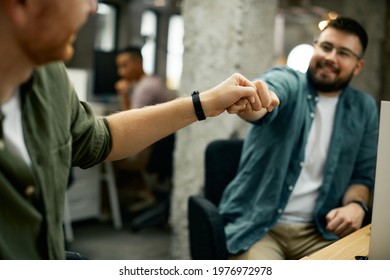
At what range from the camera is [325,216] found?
2.04m

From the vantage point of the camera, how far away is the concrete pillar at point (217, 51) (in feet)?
9.18

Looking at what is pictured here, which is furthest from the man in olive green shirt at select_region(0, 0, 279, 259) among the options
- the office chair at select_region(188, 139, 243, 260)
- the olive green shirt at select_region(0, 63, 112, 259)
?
the office chair at select_region(188, 139, 243, 260)

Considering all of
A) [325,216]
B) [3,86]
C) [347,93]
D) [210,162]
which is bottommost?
[325,216]

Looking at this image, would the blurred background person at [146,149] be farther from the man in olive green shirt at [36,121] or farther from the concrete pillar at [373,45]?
the man in olive green shirt at [36,121]

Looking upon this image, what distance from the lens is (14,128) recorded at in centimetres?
92

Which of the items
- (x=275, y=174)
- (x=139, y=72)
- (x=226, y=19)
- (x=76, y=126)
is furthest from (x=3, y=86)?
(x=139, y=72)

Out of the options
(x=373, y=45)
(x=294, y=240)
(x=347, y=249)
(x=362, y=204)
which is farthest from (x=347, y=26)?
(x=373, y=45)

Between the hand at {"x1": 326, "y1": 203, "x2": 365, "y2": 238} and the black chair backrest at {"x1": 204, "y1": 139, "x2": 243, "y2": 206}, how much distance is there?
0.44 meters

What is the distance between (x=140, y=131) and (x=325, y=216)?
3.28 ft

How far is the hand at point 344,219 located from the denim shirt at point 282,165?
0.37ft

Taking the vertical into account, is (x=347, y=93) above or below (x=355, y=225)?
above

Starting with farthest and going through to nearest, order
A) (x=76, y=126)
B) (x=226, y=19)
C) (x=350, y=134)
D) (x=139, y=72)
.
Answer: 1. (x=139, y=72)
2. (x=226, y=19)
3. (x=350, y=134)
4. (x=76, y=126)

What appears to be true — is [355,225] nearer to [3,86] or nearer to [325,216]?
[325,216]

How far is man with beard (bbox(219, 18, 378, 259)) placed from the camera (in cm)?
198
